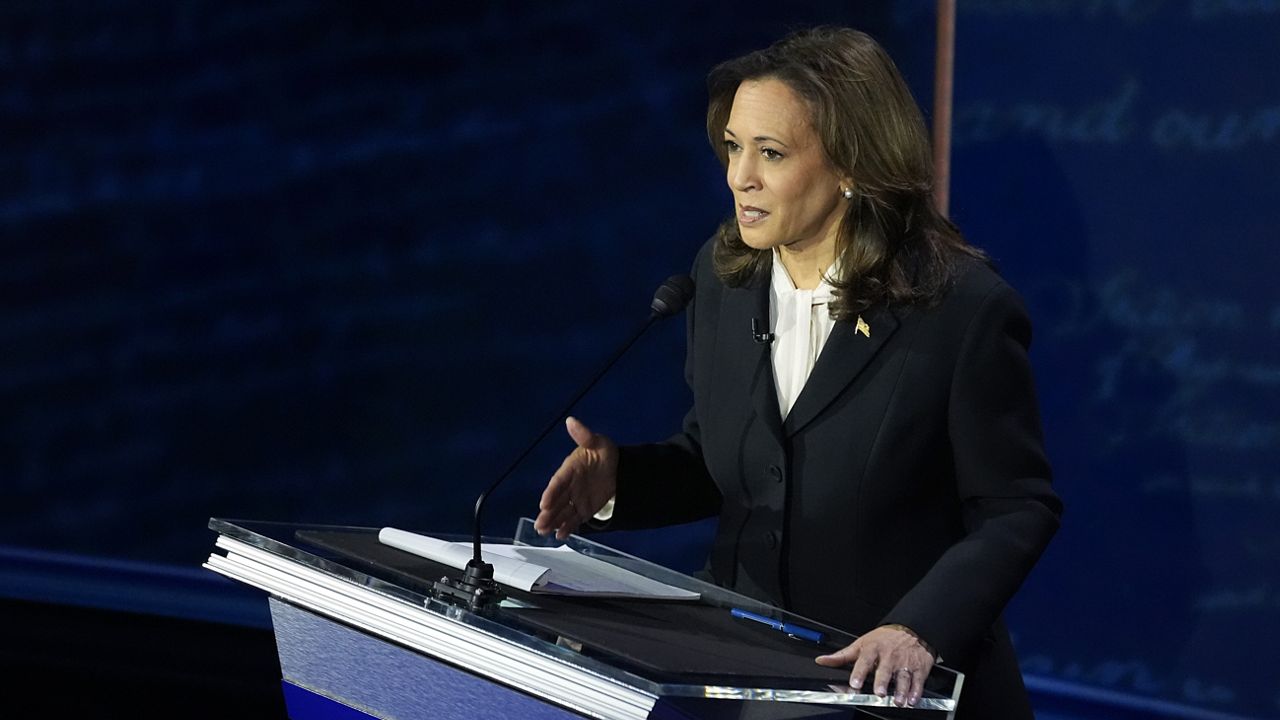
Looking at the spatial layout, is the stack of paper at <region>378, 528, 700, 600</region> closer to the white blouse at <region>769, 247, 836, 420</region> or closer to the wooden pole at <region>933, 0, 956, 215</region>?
the white blouse at <region>769, 247, 836, 420</region>

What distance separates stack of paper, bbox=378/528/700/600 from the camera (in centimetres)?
151

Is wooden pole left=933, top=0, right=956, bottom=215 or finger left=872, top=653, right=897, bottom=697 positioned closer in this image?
finger left=872, top=653, right=897, bottom=697

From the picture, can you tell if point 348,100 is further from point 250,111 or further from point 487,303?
point 487,303

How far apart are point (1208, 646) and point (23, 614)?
123 inches

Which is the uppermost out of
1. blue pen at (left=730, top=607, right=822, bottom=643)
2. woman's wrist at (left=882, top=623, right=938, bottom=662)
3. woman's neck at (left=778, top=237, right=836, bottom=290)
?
woman's neck at (left=778, top=237, right=836, bottom=290)

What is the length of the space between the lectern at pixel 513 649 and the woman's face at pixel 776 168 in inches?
18.0

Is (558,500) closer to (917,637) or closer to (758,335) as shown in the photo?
(758,335)

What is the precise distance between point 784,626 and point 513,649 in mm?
345

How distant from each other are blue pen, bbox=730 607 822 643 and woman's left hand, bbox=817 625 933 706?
0.21 ft

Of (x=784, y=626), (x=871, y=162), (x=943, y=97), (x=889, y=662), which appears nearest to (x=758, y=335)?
(x=871, y=162)

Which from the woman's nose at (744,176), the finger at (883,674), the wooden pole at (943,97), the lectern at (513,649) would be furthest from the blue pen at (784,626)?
the wooden pole at (943,97)

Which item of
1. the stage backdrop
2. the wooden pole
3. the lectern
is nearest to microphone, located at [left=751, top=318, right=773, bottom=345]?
the lectern

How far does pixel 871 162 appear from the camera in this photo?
185cm

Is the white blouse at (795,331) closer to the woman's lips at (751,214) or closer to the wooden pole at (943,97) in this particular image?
the woman's lips at (751,214)
